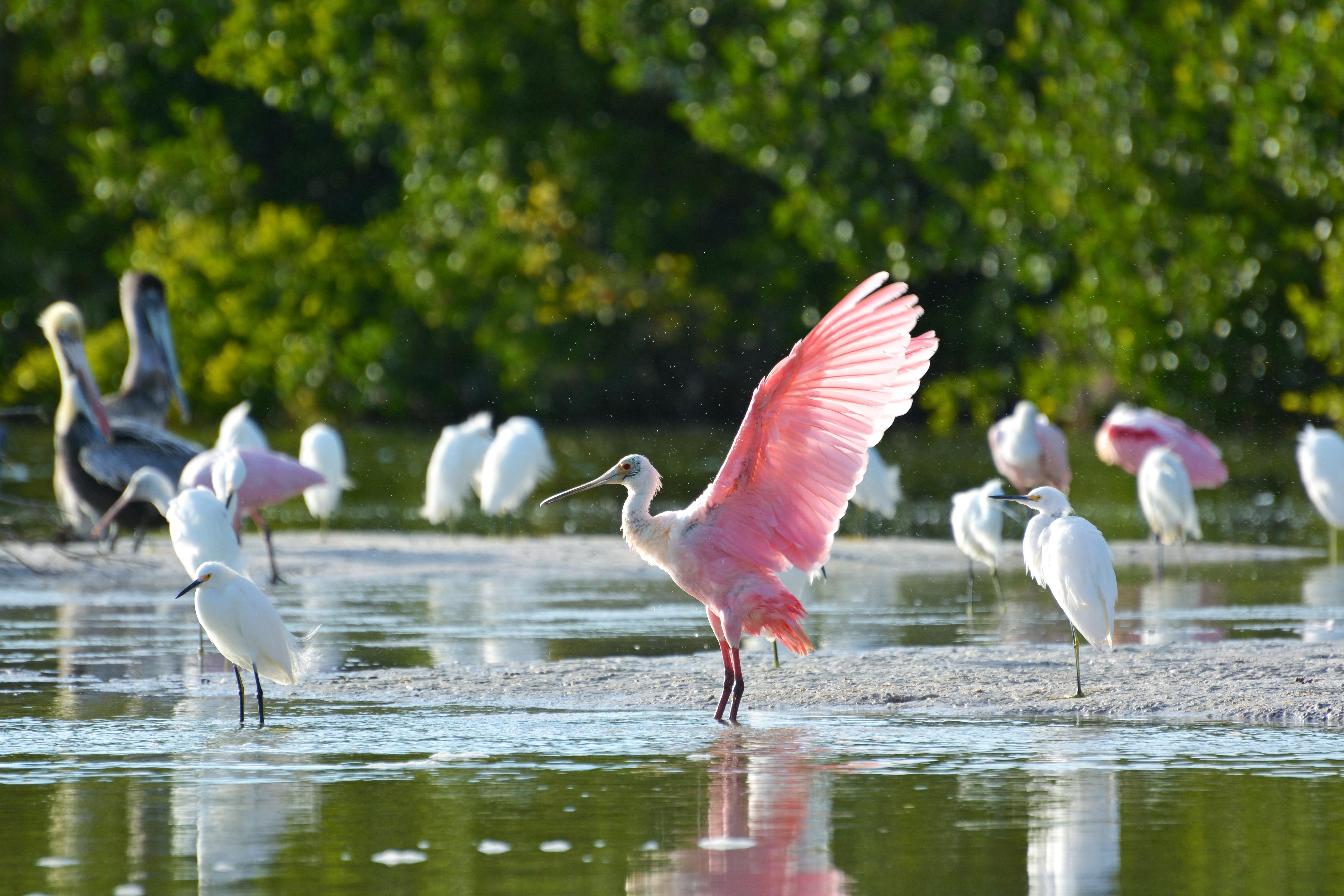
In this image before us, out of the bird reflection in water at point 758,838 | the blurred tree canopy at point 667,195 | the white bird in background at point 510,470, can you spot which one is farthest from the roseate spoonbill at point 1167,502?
the blurred tree canopy at point 667,195

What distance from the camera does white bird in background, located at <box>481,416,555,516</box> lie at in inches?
635

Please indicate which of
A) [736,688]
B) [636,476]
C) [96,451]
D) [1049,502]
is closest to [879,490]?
[96,451]

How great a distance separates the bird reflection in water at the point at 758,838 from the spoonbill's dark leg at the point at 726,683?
25.4 inches

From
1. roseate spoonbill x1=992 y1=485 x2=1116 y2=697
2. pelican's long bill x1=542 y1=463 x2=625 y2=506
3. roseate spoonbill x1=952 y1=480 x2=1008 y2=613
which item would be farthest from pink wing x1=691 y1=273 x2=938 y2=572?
roseate spoonbill x1=952 y1=480 x2=1008 y2=613

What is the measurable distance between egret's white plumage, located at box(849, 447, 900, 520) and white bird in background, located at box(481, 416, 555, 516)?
2.68 metres

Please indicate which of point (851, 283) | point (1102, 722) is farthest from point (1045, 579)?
point (851, 283)

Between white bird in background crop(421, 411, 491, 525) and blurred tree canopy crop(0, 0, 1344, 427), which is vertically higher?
blurred tree canopy crop(0, 0, 1344, 427)

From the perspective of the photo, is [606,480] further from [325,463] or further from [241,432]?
[241,432]

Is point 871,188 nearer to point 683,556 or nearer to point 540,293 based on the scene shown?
point 540,293

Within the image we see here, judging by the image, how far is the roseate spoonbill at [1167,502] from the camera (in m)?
13.5

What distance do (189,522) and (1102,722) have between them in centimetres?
434

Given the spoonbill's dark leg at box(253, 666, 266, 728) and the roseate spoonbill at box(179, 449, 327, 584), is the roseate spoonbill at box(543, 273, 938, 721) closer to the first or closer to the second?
the spoonbill's dark leg at box(253, 666, 266, 728)

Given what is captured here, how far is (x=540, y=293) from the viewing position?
35.6 m

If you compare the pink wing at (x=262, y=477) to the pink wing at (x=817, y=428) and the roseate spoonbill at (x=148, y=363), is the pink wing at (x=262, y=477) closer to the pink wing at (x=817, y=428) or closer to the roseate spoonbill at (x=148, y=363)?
the roseate spoonbill at (x=148, y=363)
